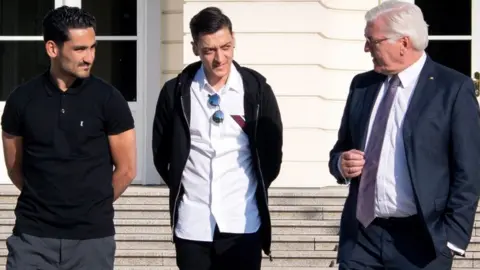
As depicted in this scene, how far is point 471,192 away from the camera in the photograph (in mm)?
4883

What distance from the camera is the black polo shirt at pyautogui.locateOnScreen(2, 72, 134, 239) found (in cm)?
519

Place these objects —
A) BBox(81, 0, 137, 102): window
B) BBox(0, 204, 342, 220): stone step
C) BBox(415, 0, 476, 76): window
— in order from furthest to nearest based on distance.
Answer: BBox(81, 0, 137, 102): window, BBox(415, 0, 476, 76): window, BBox(0, 204, 342, 220): stone step

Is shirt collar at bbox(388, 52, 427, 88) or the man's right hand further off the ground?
shirt collar at bbox(388, 52, 427, 88)

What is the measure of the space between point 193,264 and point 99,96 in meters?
0.92

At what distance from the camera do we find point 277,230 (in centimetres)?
905

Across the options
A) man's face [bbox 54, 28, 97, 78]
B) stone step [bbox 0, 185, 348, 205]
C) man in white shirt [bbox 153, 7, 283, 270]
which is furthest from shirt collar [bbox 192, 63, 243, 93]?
stone step [bbox 0, 185, 348, 205]

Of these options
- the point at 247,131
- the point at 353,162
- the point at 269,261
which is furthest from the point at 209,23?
the point at 269,261

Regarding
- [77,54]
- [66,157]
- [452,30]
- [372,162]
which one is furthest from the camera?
[452,30]

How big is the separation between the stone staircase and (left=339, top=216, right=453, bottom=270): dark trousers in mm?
3622

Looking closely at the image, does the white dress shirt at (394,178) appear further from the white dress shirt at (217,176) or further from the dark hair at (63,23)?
the dark hair at (63,23)

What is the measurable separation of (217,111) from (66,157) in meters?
0.77

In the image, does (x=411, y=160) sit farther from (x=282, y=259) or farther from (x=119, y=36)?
(x=119, y=36)

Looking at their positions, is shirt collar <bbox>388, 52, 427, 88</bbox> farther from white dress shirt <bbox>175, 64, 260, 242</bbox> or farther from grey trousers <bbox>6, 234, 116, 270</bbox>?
grey trousers <bbox>6, 234, 116, 270</bbox>

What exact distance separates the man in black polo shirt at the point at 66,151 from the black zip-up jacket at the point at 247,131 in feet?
1.00
